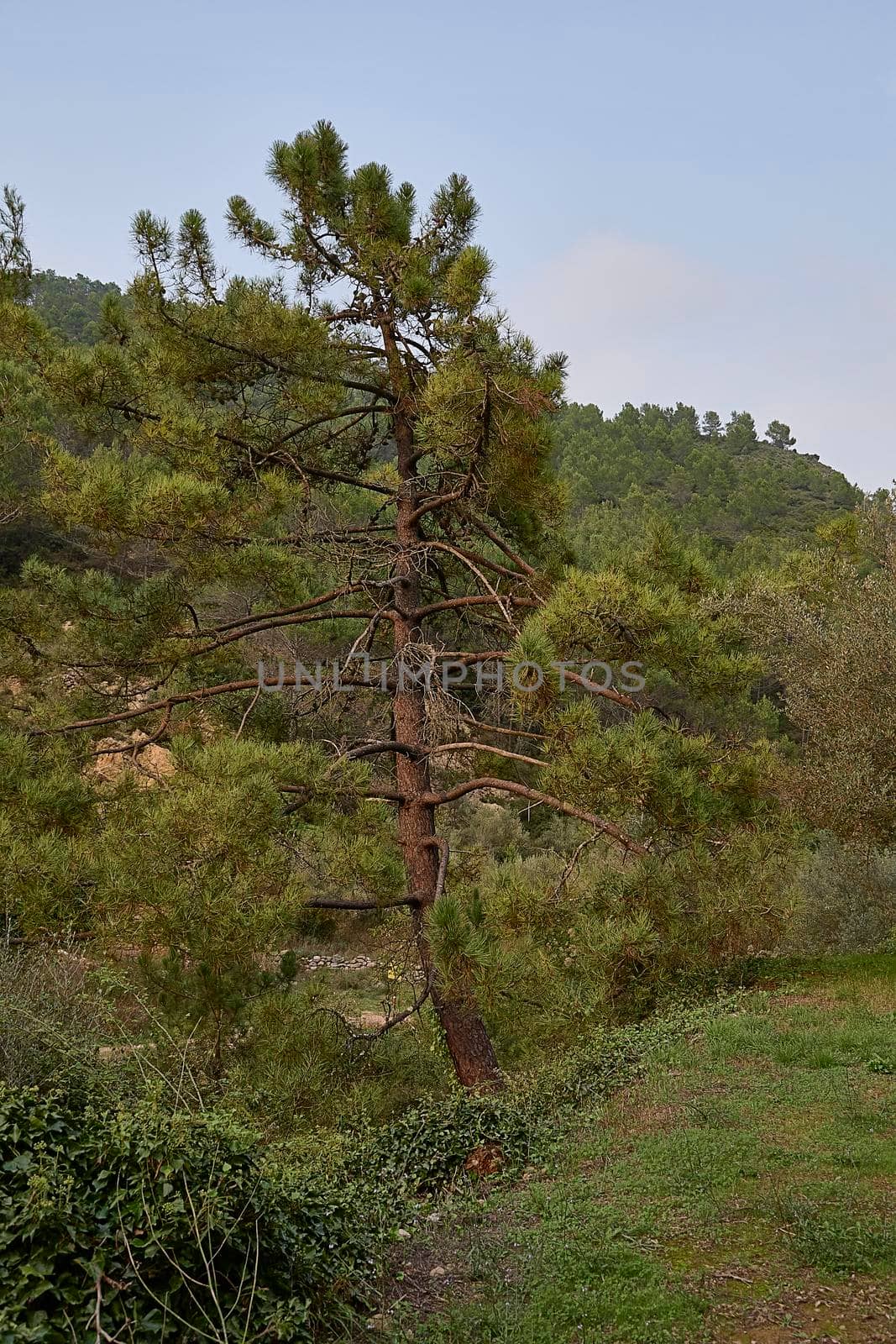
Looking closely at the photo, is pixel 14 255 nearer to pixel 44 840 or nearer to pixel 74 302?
pixel 44 840

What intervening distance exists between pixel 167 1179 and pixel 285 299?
20.3 ft

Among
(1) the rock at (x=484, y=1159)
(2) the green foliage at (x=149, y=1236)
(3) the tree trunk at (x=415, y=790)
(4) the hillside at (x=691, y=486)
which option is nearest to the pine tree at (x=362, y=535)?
(3) the tree trunk at (x=415, y=790)

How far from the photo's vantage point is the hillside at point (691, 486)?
32.2m

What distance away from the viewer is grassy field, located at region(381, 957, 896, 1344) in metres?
3.34

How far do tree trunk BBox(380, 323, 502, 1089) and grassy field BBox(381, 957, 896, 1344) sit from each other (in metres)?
0.96

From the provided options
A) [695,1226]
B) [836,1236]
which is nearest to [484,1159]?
[695,1226]

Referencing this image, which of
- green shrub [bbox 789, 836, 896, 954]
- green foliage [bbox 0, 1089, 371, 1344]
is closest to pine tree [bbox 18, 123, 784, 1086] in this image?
green foliage [bbox 0, 1089, 371, 1344]

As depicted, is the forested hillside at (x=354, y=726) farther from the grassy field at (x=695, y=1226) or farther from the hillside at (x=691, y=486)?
the hillside at (x=691, y=486)

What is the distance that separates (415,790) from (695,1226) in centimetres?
344

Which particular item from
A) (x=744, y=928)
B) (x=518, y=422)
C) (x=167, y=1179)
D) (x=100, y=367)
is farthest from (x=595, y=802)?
(x=100, y=367)

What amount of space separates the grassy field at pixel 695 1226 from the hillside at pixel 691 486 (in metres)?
21.1

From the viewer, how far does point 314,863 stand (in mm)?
6484

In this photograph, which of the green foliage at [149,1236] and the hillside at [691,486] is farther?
the hillside at [691,486]

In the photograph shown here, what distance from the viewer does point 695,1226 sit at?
4.09 m
